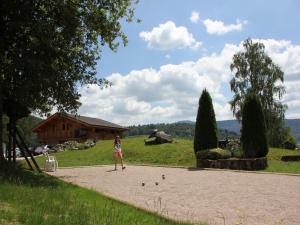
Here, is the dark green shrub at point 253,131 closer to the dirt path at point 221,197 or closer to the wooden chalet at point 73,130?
the dirt path at point 221,197

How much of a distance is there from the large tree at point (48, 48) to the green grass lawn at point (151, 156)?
33.8 feet

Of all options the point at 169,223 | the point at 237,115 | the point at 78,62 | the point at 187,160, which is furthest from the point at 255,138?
→ the point at 237,115

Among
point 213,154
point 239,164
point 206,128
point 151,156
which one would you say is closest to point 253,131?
point 239,164

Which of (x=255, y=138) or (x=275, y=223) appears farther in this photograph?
(x=255, y=138)

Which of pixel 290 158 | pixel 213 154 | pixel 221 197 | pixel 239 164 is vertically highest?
pixel 213 154

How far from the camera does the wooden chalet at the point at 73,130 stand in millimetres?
57000

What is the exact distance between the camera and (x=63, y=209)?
8.12 meters

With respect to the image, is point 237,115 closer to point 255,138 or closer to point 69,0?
point 255,138

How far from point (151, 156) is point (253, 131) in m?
10.6

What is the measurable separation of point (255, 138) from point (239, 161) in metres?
1.90

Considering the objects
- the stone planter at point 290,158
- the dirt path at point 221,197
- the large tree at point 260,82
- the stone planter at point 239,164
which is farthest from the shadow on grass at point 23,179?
the large tree at point 260,82

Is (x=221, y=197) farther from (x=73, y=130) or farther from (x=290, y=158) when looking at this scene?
(x=73, y=130)

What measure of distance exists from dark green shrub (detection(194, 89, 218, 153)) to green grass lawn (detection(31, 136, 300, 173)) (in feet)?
7.68

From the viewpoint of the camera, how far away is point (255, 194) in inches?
471
